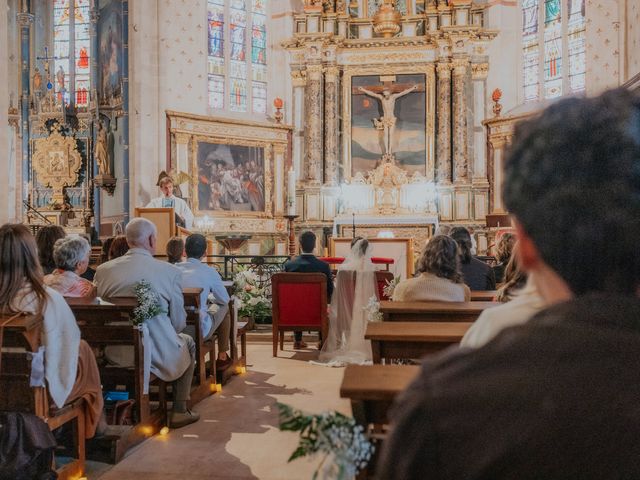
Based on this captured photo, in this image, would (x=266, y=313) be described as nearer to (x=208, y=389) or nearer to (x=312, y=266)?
(x=312, y=266)

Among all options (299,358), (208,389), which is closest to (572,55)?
(299,358)

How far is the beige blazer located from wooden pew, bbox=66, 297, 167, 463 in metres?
0.22

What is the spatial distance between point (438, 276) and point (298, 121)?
13.3 metres

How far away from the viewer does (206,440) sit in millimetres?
4570

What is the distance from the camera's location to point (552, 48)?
54.6 ft

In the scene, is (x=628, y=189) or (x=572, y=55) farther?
(x=572, y=55)

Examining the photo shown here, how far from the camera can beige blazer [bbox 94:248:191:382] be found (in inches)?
188

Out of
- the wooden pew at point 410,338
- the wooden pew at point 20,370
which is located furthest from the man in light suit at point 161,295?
the wooden pew at point 410,338

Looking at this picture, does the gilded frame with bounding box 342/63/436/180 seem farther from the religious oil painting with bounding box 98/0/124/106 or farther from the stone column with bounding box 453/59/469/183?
the religious oil painting with bounding box 98/0/124/106

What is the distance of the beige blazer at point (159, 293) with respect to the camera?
478 centimetres

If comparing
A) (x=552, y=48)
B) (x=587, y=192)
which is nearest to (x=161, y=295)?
(x=587, y=192)

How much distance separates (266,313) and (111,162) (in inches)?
290

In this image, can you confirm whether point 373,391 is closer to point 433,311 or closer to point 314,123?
point 433,311

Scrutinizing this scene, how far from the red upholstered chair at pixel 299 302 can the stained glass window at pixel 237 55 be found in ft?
33.8
